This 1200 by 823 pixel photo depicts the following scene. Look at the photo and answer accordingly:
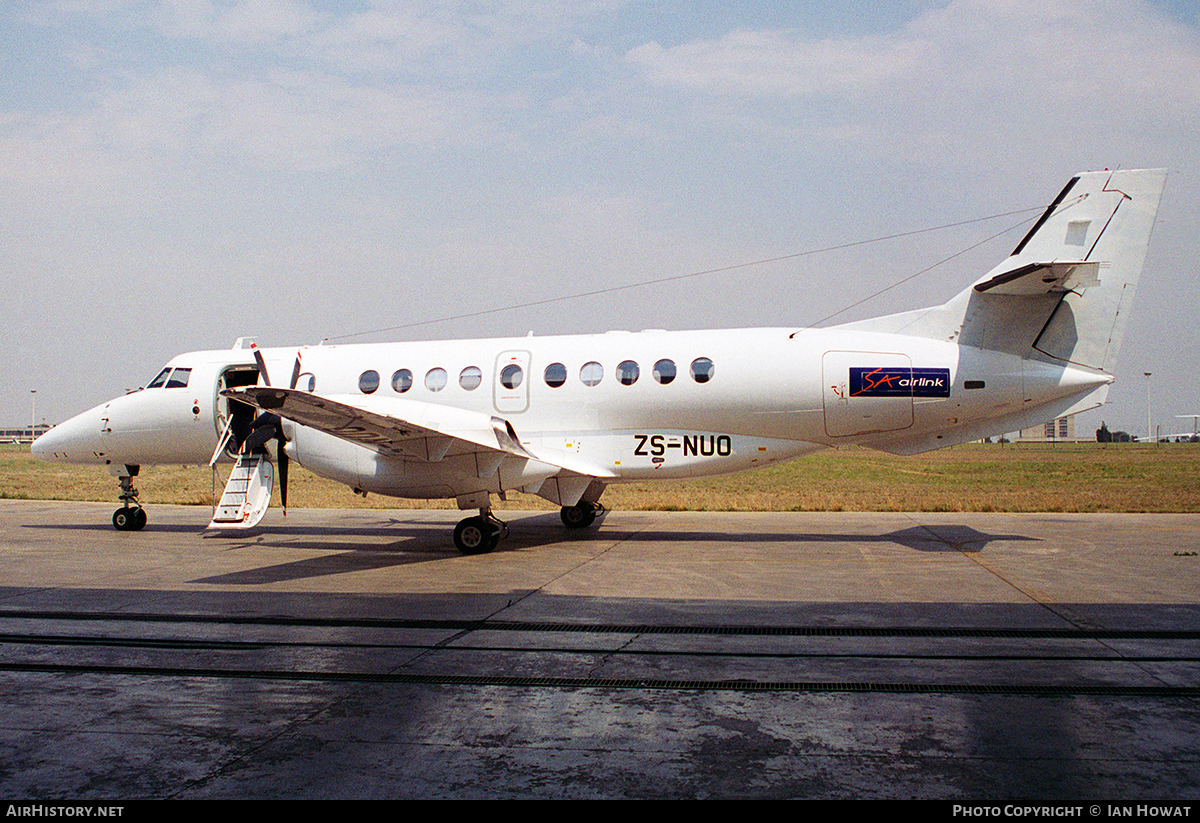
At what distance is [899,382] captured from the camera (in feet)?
46.0

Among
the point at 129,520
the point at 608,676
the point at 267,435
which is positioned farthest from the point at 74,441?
the point at 608,676

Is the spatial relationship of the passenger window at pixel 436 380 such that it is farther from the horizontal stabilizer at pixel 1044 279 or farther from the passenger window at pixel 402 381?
the horizontal stabilizer at pixel 1044 279

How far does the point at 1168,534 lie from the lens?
1586cm

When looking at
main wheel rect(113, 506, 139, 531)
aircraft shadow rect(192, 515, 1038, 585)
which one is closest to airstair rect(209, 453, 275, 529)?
aircraft shadow rect(192, 515, 1038, 585)

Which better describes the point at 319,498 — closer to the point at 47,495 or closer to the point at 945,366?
the point at 47,495

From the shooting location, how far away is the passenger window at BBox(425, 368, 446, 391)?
16.1m

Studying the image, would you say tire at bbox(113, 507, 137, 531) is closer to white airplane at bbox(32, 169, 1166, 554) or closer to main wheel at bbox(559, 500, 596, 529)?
white airplane at bbox(32, 169, 1166, 554)

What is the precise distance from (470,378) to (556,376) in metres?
1.74

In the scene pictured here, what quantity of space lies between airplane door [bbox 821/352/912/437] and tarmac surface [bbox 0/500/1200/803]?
2.29m

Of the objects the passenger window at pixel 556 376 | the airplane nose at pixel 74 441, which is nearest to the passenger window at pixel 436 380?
the passenger window at pixel 556 376

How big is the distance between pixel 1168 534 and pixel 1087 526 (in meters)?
1.65

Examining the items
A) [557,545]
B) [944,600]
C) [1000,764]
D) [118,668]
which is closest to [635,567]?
[557,545]

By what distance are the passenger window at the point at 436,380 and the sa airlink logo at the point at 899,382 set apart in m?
7.56

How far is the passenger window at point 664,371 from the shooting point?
1484cm
